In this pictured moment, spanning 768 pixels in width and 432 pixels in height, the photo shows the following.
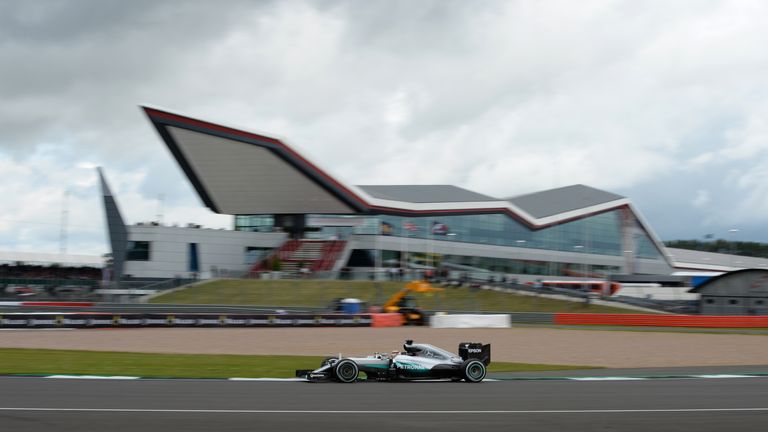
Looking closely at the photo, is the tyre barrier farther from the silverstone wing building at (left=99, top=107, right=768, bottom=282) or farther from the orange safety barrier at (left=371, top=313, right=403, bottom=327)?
the silverstone wing building at (left=99, top=107, right=768, bottom=282)

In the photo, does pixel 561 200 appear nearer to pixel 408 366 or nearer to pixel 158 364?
pixel 158 364

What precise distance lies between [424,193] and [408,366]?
7202 centimetres

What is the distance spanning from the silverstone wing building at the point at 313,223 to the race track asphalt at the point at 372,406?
56.1m

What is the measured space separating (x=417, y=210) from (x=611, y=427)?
6997 cm

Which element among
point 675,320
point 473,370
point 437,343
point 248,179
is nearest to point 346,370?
point 473,370

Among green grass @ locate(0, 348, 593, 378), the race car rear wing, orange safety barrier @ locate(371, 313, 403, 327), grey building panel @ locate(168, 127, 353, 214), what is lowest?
orange safety barrier @ locate(371, 313, 403, 327)

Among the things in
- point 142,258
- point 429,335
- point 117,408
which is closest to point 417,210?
point 142,258

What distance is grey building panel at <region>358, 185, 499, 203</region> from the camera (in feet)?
277

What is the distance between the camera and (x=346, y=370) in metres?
18.0

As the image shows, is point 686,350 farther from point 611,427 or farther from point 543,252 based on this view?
point 543,252

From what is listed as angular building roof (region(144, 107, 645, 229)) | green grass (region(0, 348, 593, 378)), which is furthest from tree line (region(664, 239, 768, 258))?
green grass (region(0, 348, 593, 378))

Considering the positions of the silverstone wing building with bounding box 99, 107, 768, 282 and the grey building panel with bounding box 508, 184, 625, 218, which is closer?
the silverstone wing building with bounding box 99, 107, 768, 282

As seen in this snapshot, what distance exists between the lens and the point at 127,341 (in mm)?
32031

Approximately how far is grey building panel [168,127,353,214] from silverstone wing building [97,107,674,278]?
10 centimetres
